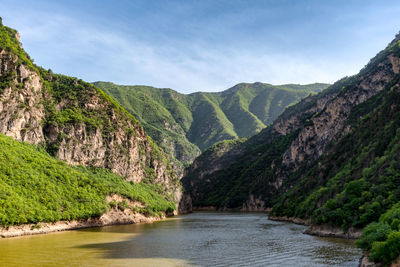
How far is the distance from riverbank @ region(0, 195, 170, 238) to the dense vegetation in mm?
1194

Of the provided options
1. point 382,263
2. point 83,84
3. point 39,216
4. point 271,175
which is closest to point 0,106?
point 39,216

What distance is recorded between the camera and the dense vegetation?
6744 cm

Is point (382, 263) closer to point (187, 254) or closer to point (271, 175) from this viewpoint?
point (187, 254)

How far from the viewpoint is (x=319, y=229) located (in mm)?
59875

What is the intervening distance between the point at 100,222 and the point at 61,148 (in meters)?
29.7

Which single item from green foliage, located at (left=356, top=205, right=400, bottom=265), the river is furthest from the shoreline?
green foliage, located at (left=356, top=205, right=400, bottom=265)

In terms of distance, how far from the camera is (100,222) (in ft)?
307

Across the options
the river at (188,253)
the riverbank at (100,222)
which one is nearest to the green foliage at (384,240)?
the river at (188,253)

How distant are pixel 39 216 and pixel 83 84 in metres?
83.0

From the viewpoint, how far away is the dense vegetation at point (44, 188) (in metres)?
67.4

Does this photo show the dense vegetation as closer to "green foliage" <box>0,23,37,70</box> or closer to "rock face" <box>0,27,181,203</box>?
"rock face" <box>0,27,181,203</box>

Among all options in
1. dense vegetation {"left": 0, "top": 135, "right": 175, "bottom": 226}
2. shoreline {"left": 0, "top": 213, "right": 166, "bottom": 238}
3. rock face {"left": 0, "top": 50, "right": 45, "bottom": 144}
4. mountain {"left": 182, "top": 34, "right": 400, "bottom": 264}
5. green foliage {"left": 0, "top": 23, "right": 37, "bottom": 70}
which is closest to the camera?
mountain {"left": 182, "top": 34, "right": 400, "bottom": 264}

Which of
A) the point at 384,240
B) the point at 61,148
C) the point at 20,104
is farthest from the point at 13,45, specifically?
the point at 384,240

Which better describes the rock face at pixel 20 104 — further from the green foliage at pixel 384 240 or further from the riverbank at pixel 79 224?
the green foliage at pixel 384 240
